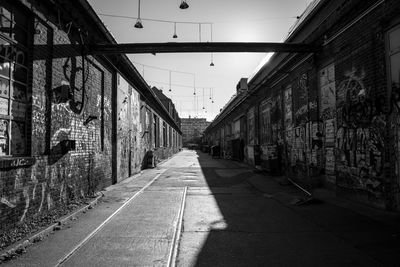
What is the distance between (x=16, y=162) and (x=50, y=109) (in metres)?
1.99

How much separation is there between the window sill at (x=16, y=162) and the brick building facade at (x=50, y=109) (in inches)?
0.7

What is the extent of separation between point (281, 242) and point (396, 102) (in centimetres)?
392

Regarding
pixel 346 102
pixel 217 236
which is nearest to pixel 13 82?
pixel 217 236

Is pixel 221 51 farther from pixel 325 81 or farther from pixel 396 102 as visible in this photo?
pixel 396 102

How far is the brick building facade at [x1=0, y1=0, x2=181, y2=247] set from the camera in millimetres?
6258

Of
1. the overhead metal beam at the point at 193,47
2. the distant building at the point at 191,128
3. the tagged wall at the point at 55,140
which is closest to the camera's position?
the tagged wall at the point at 55,140

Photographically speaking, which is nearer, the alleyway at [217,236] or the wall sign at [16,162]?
the alleyway at [217,236]

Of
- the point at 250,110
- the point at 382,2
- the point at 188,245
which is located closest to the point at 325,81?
the point at 382,2

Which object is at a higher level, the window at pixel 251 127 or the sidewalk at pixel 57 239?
the window at pixel 251 127

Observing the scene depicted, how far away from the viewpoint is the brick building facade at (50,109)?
6258mm

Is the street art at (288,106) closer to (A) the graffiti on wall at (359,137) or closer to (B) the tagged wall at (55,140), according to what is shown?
(A) the graffiti on wall at (359,137)

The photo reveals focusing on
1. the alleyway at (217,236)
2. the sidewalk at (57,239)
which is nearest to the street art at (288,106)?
the alleyway at (217,236)

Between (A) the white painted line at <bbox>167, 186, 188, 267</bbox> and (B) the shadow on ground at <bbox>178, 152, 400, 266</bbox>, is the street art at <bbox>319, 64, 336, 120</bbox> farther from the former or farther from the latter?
(A) the white painted line at <bbox>167, 186, 188, 267</bbox>

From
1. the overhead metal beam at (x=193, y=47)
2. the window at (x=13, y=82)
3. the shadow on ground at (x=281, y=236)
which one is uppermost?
the overhead metal beam at (x=193, y=47)
